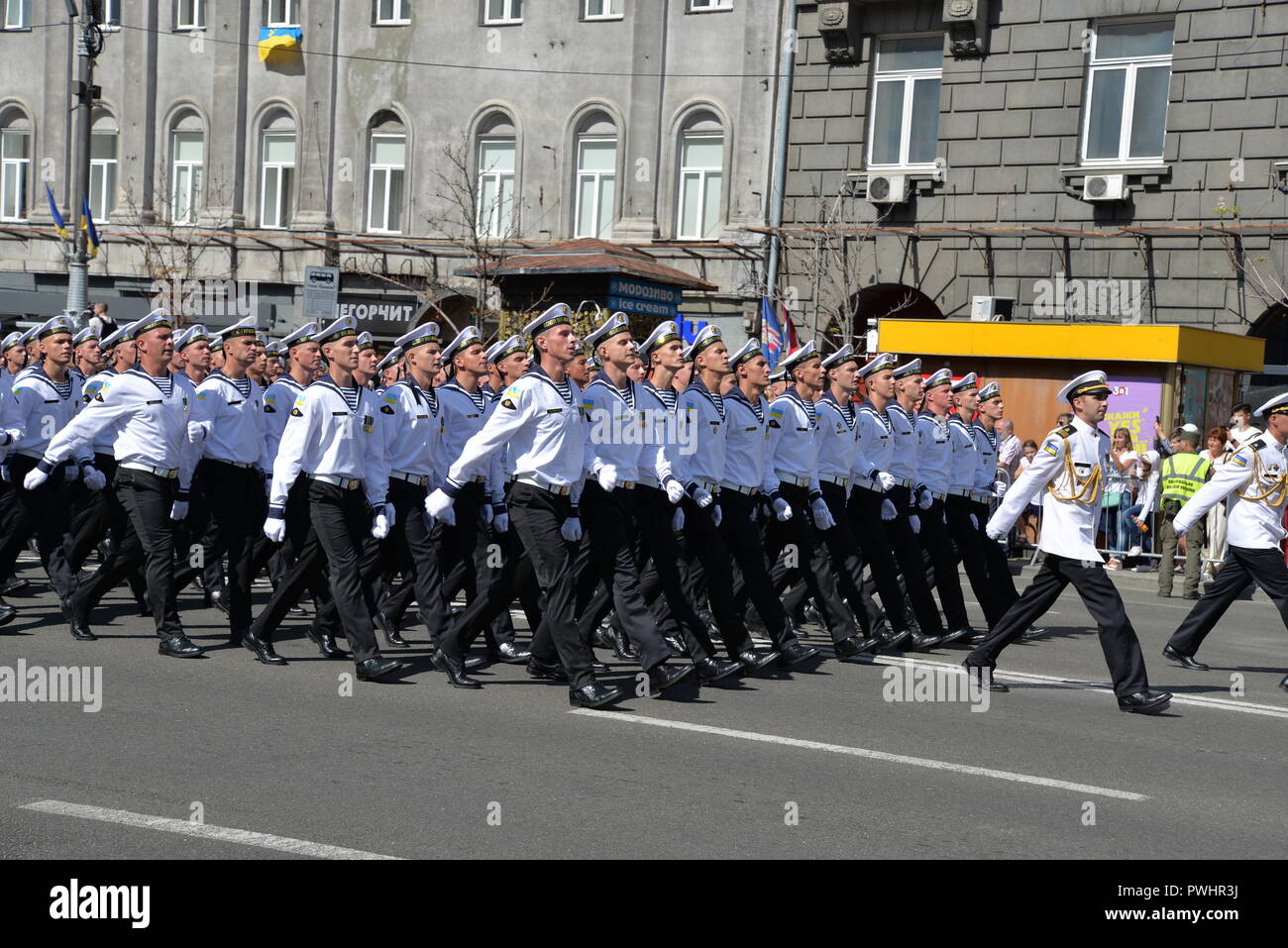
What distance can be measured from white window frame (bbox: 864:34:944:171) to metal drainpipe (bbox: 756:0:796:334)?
1487 millimetres

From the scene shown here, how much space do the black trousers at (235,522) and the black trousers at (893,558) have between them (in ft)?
13.9

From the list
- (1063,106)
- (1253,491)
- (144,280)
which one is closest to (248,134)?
(144,280)

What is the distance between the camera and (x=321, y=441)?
962 centimetres

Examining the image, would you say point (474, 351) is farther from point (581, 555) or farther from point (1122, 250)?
point (1122, 250)

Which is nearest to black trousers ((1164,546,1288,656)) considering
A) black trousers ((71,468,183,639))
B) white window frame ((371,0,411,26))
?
black trousers ((71,468,183,639))

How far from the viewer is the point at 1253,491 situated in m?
10.9

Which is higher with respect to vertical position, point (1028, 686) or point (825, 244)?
point (825, 244)

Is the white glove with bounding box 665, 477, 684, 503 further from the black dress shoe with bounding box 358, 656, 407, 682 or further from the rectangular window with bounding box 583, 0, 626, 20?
the rectangular window with bounding box 583, 0, 626, 20

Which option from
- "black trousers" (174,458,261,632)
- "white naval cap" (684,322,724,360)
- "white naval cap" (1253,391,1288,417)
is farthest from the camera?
"white naval cap" (1253,391,1288,417)

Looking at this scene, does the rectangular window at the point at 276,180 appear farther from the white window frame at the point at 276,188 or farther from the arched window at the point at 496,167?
the arched window at the point at 496,167

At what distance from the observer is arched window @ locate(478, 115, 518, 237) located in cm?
3144

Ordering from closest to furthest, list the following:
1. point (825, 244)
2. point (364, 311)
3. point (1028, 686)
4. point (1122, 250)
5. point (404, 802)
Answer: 1. point (404, 802)
2. point (1028, 686)
3. point (1122, 250)
4. point (825, 244)
5. point (364, 311)

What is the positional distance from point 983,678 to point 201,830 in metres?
5.58

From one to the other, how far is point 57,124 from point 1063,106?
20.9 m
